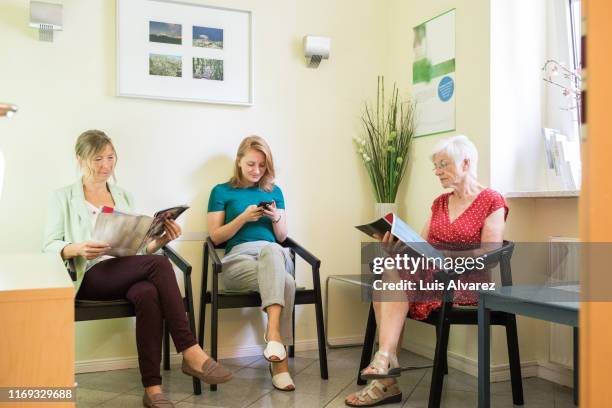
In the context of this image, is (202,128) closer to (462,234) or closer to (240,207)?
(240,207)

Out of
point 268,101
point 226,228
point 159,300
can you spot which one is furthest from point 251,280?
point 268,101

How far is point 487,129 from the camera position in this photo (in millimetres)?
2791

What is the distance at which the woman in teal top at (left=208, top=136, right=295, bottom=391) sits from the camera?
2.64 meters

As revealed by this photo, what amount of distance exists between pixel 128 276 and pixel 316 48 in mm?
1746

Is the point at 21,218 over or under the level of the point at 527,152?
under

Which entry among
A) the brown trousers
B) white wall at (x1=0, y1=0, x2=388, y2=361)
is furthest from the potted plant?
the brown trousers

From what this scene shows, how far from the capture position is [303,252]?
9.68ft

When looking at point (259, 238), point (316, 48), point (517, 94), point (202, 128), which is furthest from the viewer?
point (316, 48)

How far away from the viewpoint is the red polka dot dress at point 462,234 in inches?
93.0

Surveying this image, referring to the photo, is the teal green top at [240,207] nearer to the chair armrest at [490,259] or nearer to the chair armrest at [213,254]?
the chair armrest at [213,254]

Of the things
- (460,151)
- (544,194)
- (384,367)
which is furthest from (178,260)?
(544,194)

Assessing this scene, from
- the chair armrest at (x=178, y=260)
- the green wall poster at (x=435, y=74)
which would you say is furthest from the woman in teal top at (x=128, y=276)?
the green wall poster at (x=435, y=74)

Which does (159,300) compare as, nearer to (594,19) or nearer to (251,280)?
(251,280)

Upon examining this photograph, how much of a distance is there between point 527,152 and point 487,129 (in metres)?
0.26
